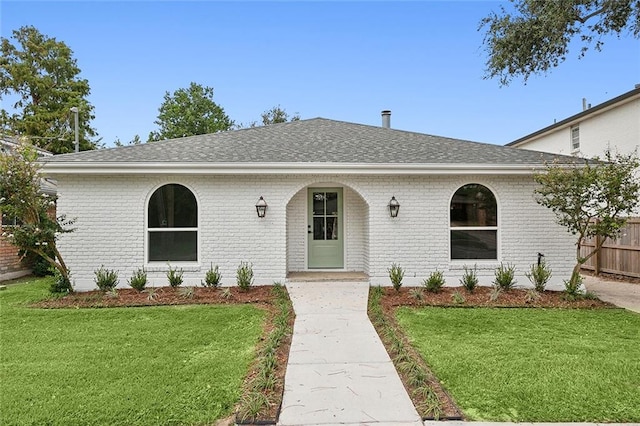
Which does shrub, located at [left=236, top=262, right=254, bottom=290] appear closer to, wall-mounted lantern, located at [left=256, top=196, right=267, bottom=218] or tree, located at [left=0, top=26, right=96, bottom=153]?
wall-mounted lantern, located at [left=256, top=196, right=267, bottom=218]

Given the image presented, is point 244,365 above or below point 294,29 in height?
below

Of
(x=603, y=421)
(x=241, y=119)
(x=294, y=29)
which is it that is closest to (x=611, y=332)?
(x=603, y=421)

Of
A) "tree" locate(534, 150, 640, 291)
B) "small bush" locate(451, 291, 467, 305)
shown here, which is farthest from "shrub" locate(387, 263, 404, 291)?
"tree" locate(534, 150, 640, 291)

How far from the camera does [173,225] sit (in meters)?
8.88

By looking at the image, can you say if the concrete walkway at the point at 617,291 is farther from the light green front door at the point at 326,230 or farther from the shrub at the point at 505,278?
the light green front door at the point at 326,230

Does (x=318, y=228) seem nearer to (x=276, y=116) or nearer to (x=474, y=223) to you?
(x=474, y=223)

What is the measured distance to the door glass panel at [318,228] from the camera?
33.7 ft

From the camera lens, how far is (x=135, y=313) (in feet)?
22.5

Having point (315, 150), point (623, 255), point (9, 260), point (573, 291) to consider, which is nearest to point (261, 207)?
point (315, 150)

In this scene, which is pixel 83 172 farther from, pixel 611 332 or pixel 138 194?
pixel 611 332

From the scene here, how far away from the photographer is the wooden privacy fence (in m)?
10.6

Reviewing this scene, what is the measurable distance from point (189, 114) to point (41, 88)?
36.7 feet

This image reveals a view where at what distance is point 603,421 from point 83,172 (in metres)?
9.27

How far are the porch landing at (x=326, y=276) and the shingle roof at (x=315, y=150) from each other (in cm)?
271
